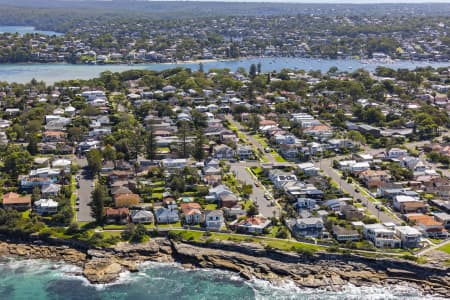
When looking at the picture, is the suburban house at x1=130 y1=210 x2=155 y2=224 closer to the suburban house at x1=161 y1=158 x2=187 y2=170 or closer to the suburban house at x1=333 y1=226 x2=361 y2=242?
the suburban house at x1=161 y1=158 x2=187 y2=170

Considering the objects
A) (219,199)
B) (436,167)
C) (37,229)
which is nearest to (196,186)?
(219,199)

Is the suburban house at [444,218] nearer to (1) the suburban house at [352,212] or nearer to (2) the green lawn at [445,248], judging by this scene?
(2) the green lawn at [445,248]

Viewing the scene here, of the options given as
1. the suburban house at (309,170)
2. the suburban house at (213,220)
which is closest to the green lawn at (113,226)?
the suburban house at (213,220)

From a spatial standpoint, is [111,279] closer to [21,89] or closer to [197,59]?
[21,89]

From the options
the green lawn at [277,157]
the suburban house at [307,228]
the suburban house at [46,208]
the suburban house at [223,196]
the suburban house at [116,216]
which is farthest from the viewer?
the green lawn at [277,157]

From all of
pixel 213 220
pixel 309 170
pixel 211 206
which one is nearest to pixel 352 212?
pixel 309 170
